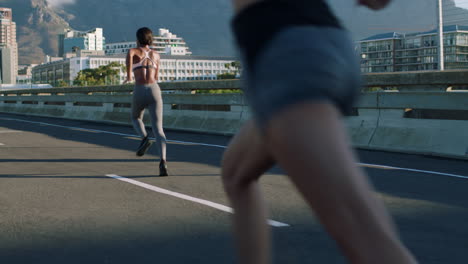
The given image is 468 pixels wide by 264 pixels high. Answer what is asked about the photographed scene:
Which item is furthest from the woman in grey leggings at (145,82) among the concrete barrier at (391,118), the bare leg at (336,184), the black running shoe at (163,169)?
the bare leg at (336,184)

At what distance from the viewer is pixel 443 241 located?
4.62 metres

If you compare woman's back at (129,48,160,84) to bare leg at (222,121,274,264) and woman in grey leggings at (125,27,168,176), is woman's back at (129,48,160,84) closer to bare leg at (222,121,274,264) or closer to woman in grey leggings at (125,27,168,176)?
woman in grey leggings at (125,27,168,176)

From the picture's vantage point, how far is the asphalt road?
4363mm

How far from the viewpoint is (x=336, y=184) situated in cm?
167

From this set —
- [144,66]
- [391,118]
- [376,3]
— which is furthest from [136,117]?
[376,3]

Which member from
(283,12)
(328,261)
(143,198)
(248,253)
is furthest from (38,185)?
(283,12)

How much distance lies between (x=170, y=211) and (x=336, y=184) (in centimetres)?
429

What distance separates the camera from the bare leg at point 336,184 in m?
1.68

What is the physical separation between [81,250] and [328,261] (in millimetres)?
1651

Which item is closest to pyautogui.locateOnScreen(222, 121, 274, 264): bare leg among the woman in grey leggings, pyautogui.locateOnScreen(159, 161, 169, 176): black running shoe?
pyautogui.locateOnScreen(159, 161, 169, 176): black running shoe

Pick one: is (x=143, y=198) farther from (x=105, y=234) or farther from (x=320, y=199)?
(x=320, y=199)

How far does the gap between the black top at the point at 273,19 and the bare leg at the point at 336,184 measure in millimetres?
248

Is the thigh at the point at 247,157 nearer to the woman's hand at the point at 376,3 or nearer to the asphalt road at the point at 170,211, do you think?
the woman's hand at the point at 376,3

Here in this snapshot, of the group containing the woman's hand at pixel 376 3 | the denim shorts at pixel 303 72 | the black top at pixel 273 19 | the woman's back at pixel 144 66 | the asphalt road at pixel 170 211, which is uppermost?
the woman's back at pixel 144 66
